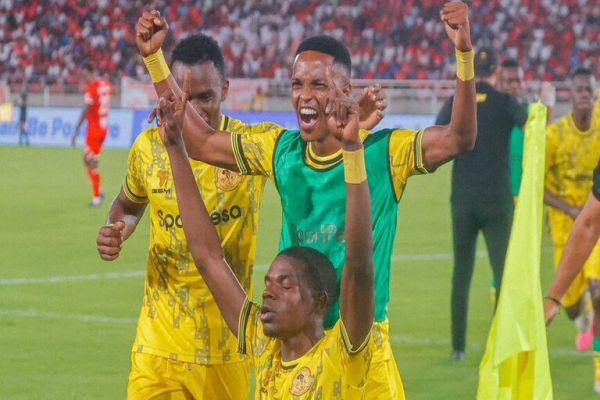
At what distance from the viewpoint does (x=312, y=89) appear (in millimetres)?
4824

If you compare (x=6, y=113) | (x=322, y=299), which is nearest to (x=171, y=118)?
(x=322, y=299)

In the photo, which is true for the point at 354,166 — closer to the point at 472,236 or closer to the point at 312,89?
the point at 312,89

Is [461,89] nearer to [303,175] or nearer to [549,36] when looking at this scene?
[303,175]

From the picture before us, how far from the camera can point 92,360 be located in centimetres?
1068

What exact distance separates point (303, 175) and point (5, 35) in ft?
153

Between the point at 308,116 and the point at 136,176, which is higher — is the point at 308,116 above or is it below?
above

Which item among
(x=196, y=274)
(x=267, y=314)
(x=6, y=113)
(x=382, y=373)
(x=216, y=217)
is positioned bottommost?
(x=6, y=113)

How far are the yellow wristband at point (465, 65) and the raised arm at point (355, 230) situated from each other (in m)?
0.73

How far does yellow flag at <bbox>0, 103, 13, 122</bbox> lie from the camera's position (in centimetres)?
3872

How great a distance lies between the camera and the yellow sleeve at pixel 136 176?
623 centimetres

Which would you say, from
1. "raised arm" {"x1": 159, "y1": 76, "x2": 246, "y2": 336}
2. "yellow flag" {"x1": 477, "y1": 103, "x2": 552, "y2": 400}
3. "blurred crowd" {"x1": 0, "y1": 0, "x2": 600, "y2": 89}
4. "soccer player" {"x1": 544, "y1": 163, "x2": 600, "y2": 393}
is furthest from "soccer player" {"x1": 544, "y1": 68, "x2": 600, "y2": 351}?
"blurred crowd" {"x1": 0, "y1": 0, "x2": 600, "y2": 89}

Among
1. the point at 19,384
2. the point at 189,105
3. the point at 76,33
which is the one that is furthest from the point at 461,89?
the point at 76,33

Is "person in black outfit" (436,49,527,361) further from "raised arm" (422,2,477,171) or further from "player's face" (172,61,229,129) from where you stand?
"raised arm" (422,2,477,171)

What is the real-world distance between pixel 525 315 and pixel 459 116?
5.14ft
